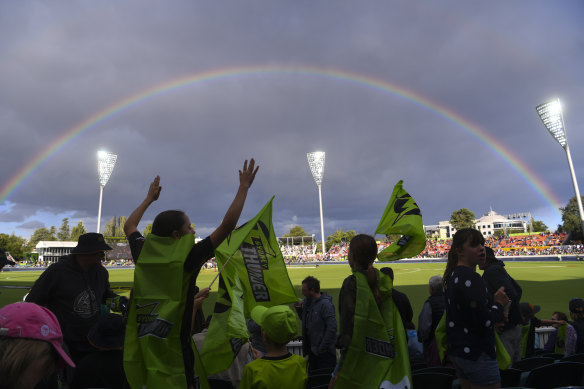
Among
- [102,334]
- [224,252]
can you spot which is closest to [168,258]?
[102,334]

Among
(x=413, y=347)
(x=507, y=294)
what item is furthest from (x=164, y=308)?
(x=413, y=347)

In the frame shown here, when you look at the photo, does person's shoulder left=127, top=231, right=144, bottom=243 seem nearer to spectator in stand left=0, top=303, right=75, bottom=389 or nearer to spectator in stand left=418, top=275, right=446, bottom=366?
spectator in stand left=0, top=303, right=75, bottom=389

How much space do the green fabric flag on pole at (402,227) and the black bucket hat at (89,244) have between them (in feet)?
8.17

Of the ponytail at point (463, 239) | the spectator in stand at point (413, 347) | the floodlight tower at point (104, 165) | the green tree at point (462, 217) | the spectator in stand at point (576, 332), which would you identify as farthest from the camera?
the green tree at point (462, 217)

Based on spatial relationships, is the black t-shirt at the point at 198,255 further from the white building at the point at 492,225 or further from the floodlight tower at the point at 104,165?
the white building at the point at 492,225

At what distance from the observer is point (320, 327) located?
4699mm

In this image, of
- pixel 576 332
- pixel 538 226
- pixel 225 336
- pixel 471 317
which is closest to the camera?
pixel 471 317

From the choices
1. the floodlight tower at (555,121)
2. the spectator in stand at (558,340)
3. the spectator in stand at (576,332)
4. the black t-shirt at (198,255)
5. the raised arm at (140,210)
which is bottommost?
the spectator in stand at (558,340)

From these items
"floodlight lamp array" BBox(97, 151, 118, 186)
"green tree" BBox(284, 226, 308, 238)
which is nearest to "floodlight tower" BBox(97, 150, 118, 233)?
"floodlight lamp array" BBox(97, 151, 118, 186)

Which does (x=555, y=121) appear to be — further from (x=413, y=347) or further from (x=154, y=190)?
(x=154, y=190)

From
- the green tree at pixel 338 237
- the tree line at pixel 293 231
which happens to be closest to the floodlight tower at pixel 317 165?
the tree line at pixel 293 231

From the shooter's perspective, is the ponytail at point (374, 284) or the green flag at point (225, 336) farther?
the green flag at point (225, 336)

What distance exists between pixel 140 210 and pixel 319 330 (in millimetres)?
2815

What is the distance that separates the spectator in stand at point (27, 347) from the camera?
1250 mm
